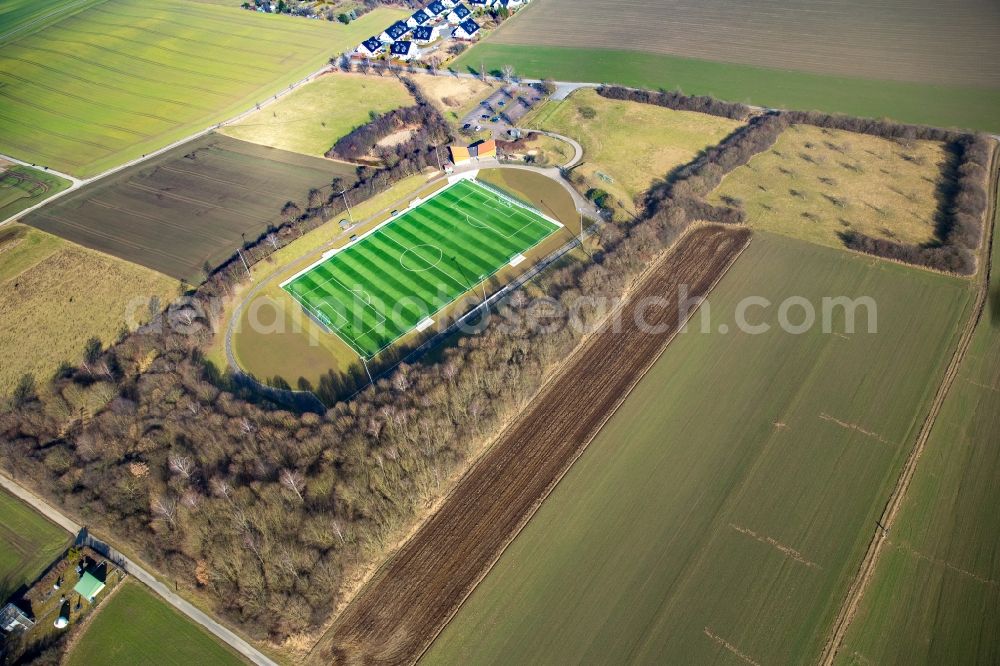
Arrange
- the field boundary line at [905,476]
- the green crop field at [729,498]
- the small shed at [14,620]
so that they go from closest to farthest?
the field boundary line at [905,476] < the green crop field at [729,498] < the small shed at [14,620]

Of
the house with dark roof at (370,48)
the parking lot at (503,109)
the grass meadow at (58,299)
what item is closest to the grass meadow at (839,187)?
the parking lot at (503,109)

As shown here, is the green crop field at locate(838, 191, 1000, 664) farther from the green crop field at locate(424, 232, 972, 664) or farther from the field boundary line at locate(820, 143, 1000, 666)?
the green crop field at locate(424, 232, 972, 664)

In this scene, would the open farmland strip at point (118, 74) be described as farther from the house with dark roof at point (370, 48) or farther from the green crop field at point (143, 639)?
the green crop field at point (143, 639)

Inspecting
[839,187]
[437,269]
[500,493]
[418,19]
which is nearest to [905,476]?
[500,493]

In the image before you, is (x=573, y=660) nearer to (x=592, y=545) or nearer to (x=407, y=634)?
(x=592, y=545)

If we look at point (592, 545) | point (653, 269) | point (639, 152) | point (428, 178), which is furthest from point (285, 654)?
point (639, 152)

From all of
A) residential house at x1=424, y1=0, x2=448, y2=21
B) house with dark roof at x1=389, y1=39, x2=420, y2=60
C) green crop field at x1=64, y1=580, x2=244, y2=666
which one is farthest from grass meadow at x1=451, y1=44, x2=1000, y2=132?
green crop field at x1=64, y1=580, x2=244, y2=666
